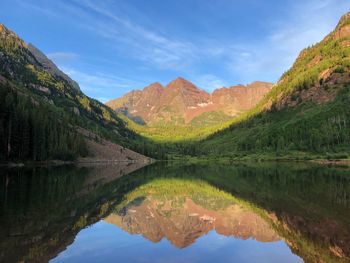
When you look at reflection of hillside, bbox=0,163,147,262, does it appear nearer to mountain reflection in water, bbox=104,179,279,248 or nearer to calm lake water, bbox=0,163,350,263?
calm lake water, bbox=0,163,350,263

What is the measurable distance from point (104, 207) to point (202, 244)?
17412 mm

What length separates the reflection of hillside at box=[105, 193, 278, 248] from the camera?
88.6 feet

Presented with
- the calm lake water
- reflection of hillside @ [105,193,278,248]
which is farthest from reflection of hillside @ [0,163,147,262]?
reflection of hillside @ [105,193,278,248]

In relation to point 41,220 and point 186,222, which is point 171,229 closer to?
point 186,222

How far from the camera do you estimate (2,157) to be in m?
116

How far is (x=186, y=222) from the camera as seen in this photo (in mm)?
32969

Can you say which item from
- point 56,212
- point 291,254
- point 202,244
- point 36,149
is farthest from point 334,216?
point 36,149

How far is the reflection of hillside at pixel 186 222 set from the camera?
2702 cm

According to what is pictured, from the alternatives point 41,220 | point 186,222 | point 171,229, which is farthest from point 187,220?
point 41,220

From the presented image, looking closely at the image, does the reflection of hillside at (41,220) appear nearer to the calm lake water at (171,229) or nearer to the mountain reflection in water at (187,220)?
the calm lake water at (171,229)

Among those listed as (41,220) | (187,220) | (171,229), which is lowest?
(171,229)

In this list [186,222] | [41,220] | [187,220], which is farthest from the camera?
[187,220]

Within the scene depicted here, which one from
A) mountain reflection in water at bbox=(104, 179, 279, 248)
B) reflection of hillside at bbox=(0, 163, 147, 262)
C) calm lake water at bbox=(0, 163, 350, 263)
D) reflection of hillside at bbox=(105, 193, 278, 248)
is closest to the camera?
reflection of hillside at bbox=(0, 163, 147, 262)

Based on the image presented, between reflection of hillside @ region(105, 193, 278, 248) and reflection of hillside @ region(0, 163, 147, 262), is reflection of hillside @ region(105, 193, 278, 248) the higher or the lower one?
the lower one
